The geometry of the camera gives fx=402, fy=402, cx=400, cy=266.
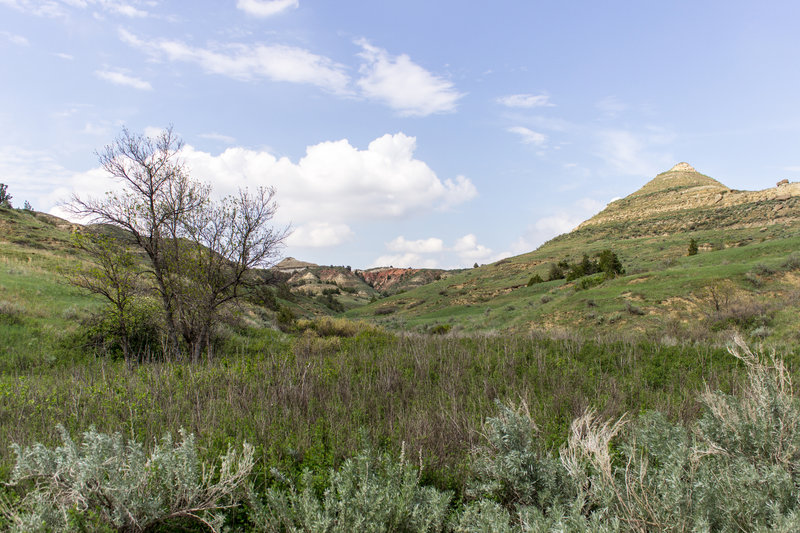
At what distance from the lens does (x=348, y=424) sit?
4109 millimetres

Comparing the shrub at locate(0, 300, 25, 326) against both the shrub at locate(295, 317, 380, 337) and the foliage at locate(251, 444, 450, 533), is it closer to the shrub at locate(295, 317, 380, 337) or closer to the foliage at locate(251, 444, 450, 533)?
the shrub at locate(295, 317, 380, 337)

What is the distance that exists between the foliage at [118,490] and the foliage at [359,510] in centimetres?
30

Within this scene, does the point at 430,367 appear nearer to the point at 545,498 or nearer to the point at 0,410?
the point at 545,498

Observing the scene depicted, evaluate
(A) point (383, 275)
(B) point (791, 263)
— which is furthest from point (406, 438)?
(A) point (383, 275)

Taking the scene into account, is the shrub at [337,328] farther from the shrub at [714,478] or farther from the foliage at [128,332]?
the shrub at [714,478]

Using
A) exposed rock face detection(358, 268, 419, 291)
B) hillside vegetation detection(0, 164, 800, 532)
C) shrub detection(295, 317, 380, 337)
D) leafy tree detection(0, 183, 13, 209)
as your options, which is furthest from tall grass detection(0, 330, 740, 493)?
exposed rock face detection(358, 268, 419, 291)

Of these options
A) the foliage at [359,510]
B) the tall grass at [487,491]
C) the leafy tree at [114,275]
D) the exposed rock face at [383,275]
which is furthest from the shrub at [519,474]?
the exposed rock face at [383,275]

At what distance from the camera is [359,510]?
8.22ft

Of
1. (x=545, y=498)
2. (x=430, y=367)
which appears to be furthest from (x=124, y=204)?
(x=545, y=498)

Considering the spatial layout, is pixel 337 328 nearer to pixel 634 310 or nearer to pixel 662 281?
pixel 634 310

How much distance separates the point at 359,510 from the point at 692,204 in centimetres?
9133

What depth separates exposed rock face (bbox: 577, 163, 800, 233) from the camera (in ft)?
186

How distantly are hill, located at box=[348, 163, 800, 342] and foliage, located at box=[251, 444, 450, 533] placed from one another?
40.4ft

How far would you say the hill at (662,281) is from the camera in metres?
18.4
